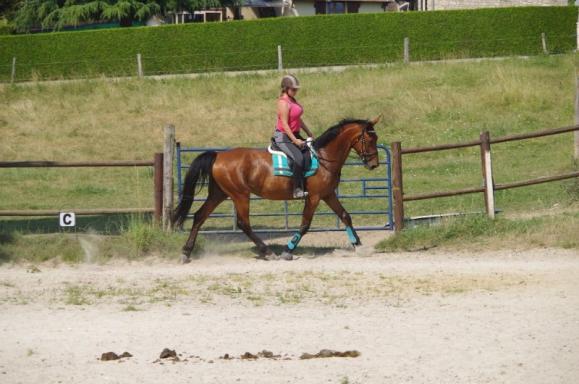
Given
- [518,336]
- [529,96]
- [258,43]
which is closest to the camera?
[518,336]

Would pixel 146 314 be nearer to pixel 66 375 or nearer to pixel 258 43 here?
pixel 66 375

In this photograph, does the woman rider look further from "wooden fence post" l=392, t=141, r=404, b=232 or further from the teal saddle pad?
"wooden fence post" l=392, t=141, r=404, b=232

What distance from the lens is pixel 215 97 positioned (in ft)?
108

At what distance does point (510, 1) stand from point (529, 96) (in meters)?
23.7

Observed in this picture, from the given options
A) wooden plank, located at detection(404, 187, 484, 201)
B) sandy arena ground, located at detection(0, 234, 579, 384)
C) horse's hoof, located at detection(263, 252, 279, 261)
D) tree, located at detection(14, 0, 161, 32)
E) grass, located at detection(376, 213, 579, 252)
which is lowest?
sandy arena ground, located at detection(0, 234, 579, 384)

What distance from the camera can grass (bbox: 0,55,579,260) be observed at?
2247 centimetres

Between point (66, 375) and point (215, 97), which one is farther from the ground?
point (215, 97)

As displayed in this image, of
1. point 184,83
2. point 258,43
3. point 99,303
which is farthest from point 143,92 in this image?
point 99,303

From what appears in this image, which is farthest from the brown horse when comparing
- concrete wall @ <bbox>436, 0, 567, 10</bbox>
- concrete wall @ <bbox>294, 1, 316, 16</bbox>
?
concrete wall @ <bbox>294, 1, 316, 16</bbox>

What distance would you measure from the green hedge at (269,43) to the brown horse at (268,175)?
23707 mm

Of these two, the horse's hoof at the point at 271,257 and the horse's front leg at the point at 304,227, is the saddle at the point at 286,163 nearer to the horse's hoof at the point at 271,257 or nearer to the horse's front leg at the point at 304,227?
the horse's front leg at the point at 304,227

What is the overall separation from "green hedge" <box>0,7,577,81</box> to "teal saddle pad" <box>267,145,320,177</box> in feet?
78.6

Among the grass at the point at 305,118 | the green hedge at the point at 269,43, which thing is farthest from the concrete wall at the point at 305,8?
the grass at the point at 305,118

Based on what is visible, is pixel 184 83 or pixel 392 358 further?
pixel 184 83
